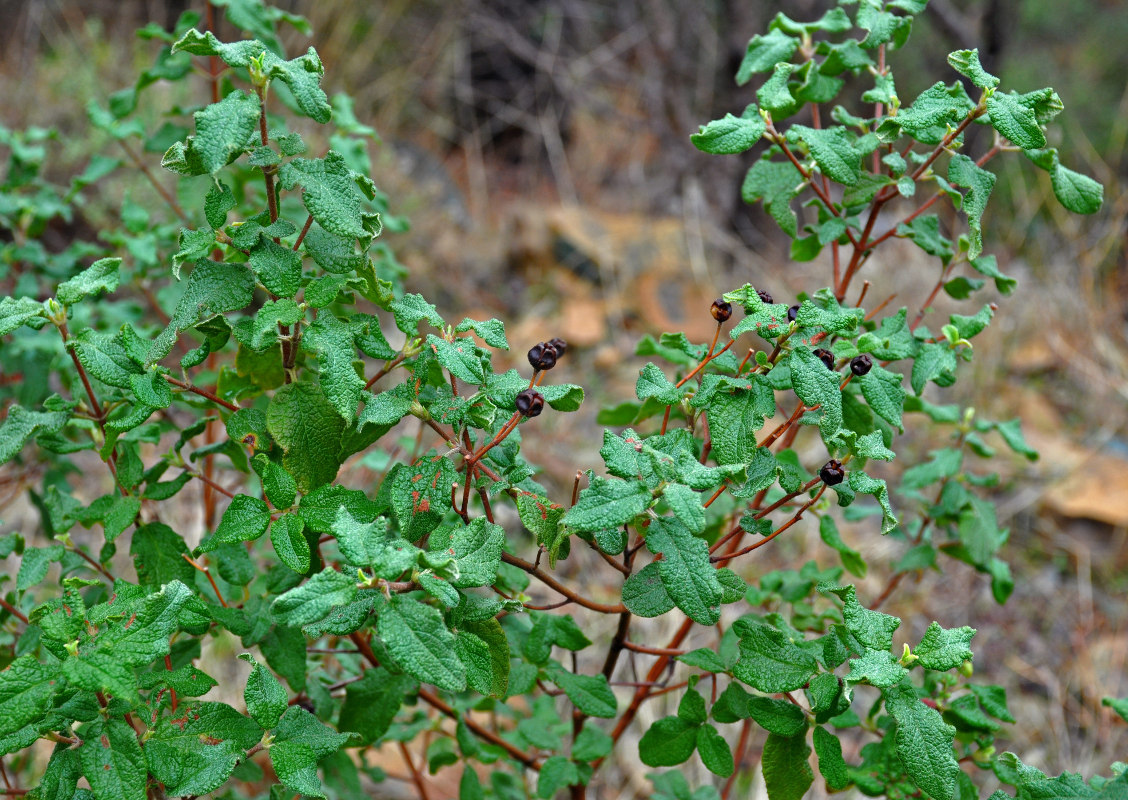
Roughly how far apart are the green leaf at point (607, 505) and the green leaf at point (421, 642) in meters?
0.17

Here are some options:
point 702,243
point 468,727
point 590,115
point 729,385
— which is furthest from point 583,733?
point 590,115

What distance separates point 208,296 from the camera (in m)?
1.02

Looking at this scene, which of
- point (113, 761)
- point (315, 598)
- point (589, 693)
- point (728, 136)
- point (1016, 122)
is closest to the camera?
point (315, 598)

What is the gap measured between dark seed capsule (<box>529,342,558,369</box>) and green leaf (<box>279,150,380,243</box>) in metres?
0.22

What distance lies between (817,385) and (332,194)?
0.58 metres

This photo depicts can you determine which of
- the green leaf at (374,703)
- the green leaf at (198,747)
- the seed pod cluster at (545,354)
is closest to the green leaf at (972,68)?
the seed pod cluster at (545,354)

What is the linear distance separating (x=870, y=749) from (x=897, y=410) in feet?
1.73

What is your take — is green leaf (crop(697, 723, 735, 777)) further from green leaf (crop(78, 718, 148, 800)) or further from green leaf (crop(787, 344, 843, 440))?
green leaf (crop(78, 718, 148, 800))

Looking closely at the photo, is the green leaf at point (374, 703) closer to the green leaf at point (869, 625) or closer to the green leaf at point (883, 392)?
the green leaf at point (869, 625)

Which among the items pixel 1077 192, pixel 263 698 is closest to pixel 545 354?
pixel 263 698

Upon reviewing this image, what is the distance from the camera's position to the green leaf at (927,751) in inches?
37.2

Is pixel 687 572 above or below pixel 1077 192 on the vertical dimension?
below

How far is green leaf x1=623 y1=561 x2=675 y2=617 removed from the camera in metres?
1.05

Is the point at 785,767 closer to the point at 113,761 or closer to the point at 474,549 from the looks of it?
the point at 474,549
